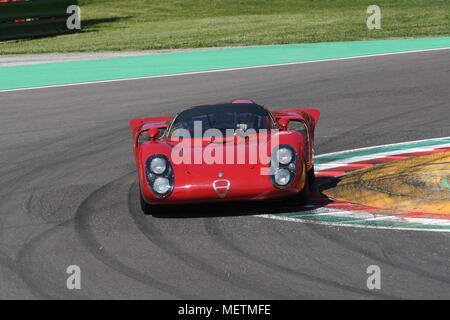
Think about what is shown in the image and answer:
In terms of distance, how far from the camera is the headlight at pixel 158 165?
824 centimetres

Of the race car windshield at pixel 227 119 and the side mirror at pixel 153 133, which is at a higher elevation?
the race car windshield at pixel 227 119

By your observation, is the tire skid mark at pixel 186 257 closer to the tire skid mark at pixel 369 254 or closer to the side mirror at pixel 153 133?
the side mirror at pixel 153 133

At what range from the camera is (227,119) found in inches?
357

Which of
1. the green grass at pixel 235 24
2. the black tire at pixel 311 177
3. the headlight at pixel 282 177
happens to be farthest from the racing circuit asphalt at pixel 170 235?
the green grass at pixel 235 24

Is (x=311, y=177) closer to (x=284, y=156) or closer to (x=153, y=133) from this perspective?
(x=284, y=156)

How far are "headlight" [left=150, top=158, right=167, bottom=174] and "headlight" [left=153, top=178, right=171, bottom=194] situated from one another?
0.32ft

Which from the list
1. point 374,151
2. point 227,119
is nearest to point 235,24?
point 374,151

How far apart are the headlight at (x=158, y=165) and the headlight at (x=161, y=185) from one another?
3.9 inches

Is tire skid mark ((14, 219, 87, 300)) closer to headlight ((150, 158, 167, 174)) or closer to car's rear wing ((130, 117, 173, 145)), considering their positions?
headlight ((150, 158, 167, 174))

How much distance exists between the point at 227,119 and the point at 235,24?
76.2ft

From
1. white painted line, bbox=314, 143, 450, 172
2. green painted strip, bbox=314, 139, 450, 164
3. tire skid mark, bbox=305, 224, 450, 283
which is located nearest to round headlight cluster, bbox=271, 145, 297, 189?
tire skid mark, bbox=305, 224, 450, 283

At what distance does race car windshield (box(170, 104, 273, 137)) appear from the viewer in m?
8.93

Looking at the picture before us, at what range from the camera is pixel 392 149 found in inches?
433
